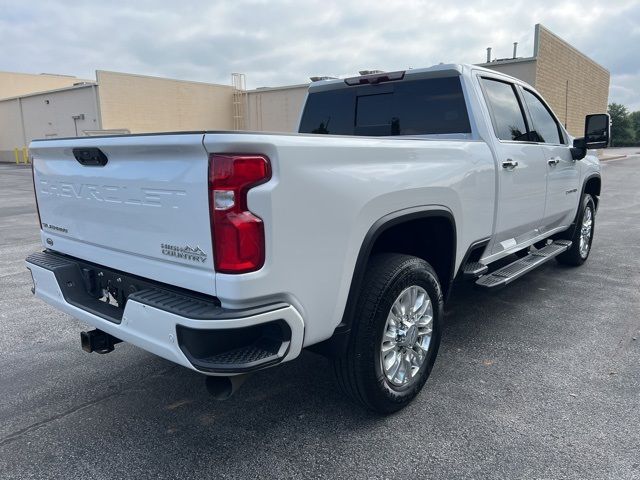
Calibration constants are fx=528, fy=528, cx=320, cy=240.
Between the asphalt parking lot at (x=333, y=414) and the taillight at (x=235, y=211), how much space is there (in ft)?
3.78

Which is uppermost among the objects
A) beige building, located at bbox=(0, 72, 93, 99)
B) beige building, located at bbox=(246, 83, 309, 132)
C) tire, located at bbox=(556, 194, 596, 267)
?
beige building, located at bbox=(0, 72, 93, 99)

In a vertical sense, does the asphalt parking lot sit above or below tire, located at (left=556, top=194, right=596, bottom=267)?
below

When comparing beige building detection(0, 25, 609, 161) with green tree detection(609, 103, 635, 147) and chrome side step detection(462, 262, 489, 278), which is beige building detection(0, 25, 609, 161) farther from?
green tree detection(609, 103, 635, 147)

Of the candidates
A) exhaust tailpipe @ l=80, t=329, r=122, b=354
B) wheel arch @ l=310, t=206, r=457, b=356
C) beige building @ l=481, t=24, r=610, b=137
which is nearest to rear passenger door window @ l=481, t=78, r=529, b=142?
wheel arch @ l=310, t=206, r=457, b=356

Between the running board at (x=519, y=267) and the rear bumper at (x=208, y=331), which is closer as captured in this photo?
the rear bumper at (x=208, y=331)

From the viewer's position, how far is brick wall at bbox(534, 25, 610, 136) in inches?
929

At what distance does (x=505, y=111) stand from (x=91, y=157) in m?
3.25

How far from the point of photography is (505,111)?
4387mm

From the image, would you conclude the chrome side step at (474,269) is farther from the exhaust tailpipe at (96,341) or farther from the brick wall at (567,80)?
the brick wall at (567,80)

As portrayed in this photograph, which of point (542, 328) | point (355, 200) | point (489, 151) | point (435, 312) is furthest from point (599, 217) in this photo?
point (355, 200)

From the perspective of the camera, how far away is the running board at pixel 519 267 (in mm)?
3904

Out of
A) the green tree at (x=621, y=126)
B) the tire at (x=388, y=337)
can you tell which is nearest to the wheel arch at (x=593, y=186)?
the tire at (x=388, y=337)

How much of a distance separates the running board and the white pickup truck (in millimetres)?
34

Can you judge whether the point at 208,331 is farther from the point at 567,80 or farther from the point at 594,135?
the point at 567,80
